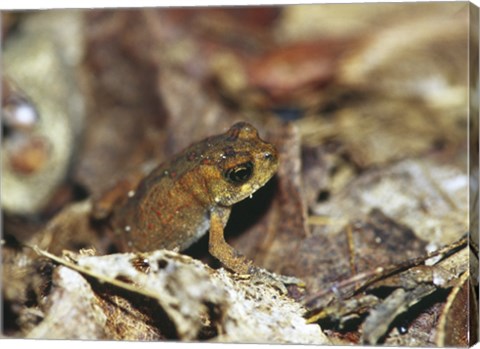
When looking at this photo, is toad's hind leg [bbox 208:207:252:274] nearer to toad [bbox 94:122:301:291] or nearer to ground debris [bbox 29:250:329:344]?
toad [bbox 94:122:301:291]

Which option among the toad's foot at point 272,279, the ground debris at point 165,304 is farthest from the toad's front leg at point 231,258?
the ground debris at point 165,304

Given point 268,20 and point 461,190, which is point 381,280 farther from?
point 268,20

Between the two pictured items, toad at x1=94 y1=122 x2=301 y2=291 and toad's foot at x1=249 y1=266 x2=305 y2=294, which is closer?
toad's foot at x1=249 y1=266 x2=305 y2=294

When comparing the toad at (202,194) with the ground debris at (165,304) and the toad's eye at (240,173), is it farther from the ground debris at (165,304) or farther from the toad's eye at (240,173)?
the ground debris at (165,304)

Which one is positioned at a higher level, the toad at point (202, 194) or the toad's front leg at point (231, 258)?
the toad at point (202, 194)

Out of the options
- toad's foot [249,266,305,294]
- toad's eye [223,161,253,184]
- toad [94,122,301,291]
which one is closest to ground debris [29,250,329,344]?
toad's foot [249,266,305,294]

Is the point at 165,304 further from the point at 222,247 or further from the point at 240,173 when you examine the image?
the point at 240,173

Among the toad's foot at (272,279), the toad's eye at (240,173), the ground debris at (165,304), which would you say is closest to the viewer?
the ground debris at (165,304)

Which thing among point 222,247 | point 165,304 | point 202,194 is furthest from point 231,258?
point 165,304

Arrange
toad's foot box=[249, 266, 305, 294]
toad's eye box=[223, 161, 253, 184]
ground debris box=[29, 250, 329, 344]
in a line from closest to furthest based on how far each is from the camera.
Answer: ground debris box=[29, 250, 329, 344] → toad's foot box=[249, 266, 305, 294] → toad's eye box=[223, 161, 253, 184]
